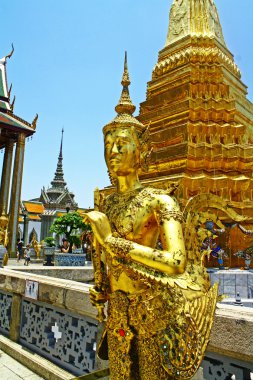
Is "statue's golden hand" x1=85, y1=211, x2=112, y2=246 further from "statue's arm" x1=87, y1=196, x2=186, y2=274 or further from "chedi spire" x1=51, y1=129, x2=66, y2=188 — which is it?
"chedi spire" x1=51, y1=129, x2=66, y2=188

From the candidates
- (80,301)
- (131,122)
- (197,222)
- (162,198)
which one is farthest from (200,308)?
(80,301)

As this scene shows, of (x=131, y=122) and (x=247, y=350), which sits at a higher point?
(x=131, y=122)

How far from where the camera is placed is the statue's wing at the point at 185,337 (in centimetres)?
151

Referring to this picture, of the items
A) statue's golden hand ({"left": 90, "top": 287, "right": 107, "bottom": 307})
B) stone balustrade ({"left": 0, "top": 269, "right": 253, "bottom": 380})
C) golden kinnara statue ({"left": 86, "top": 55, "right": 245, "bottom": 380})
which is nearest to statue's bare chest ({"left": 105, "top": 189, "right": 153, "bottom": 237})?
golden kinnara statue ({"left": 86, "top": 55, "right": 245, "bottom": 380})

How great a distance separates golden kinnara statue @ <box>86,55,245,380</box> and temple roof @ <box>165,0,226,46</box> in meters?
19.9

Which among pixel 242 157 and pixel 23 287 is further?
pixel 242 157

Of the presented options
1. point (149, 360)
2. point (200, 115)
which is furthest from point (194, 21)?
point (149, 360)

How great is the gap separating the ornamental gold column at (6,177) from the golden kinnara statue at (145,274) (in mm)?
24793

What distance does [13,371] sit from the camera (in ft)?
12.7

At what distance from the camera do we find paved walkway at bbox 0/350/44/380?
368 cm

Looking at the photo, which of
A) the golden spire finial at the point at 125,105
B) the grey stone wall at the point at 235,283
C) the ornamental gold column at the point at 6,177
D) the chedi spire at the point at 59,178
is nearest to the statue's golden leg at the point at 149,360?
the golden spire finial at the point at 125,105

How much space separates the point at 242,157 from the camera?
1515cm

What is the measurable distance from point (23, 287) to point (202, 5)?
72.4 feet

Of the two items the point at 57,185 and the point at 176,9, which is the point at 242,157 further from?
the point at 57,185
